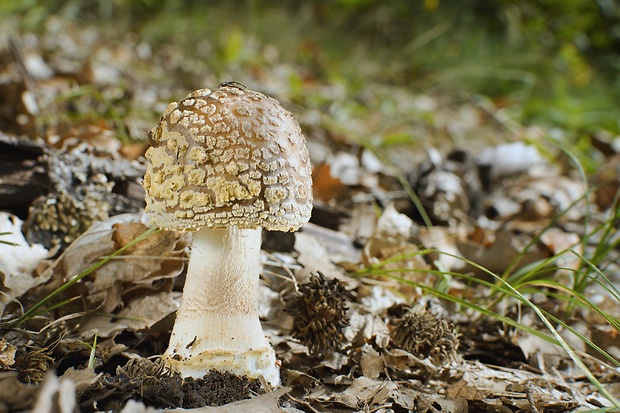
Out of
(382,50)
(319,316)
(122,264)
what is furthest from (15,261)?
(382,50)

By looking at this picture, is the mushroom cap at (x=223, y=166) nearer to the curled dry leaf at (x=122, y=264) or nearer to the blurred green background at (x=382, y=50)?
the curled dry leaf at (x=122, y=264)

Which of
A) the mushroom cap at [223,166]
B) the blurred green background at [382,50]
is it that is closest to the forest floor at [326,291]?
the mushroom cap at [223,166]

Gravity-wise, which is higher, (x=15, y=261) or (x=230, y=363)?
(x=15, y=261)

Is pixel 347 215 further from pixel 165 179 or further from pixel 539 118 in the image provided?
pixel 539 118

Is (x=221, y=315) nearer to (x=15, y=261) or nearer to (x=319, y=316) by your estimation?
(x=319, y=316)

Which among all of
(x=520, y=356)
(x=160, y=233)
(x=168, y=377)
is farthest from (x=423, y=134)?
Result: (x=168, y=377)

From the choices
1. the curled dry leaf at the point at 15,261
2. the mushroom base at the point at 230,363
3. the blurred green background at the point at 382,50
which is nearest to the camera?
the mushroom base at the point at 230,363

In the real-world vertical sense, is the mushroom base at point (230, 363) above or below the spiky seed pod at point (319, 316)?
below
